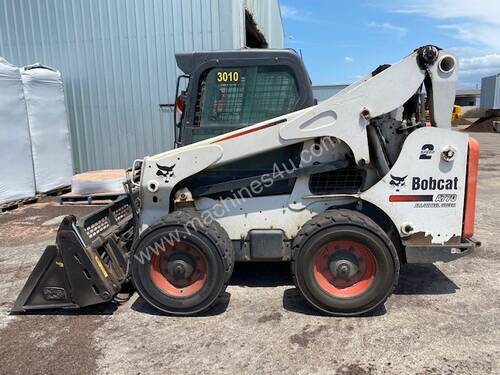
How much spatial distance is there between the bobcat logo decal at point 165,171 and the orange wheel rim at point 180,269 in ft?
1.94

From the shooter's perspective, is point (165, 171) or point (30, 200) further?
point (30, 200)

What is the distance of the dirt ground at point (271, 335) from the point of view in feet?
9.72

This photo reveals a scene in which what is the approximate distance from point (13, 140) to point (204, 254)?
5.98m

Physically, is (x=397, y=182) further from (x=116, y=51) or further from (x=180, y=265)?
(x=116, y=51)

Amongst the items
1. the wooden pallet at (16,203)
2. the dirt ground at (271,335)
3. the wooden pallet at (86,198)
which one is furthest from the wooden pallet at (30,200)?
the dirt ground at (271,335)

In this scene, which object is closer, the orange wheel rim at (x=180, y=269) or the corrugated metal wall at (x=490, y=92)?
the orange wheel rim at (x=180, y=269)

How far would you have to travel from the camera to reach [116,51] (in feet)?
30.7

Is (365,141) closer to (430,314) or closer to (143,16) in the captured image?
(430,314)

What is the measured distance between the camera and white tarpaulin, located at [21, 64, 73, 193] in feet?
27.5

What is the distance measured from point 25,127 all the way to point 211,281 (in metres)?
6.30

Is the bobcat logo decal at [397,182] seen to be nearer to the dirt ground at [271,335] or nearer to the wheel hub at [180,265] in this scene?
the dirt ground at [271,335]

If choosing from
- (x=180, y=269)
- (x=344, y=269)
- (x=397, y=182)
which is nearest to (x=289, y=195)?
(x=344, y=269)

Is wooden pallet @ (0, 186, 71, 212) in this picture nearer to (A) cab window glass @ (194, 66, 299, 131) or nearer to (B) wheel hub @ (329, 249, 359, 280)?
(A) cab window glass @ (194, 66, 299, 131)

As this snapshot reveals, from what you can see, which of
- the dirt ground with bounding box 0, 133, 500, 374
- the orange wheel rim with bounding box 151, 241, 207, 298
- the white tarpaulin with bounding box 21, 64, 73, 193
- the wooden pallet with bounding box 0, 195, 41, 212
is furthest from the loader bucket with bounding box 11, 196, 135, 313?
the white tarpaulin with bounding box 21, 64, 73, 193
